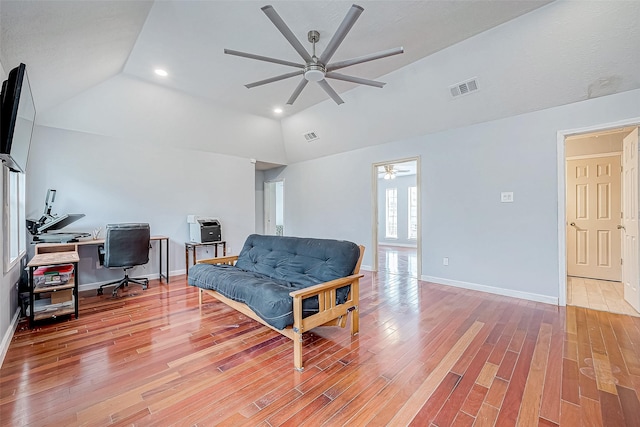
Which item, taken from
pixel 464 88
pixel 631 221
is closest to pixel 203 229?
pixel 464 88

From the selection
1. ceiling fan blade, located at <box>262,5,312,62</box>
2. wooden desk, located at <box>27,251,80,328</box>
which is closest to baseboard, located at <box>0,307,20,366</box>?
wooden desk, located at <box>27,251,80,328</box>

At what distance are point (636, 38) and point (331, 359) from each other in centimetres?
388

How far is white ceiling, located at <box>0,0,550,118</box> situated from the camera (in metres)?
2.02

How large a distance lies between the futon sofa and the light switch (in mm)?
2440

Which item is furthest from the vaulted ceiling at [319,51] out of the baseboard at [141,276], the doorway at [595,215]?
the baseboard at [141,276]

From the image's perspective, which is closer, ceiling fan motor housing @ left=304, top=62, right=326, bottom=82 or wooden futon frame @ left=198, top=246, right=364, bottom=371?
wooden futon frame @ left=198, top=246, right=364, bottom=371

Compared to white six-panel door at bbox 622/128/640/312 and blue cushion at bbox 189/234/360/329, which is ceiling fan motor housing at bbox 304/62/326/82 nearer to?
blue cushion at bbox 189/234/360/329

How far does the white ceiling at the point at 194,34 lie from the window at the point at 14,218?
3.19ft

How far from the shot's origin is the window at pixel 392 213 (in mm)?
9727

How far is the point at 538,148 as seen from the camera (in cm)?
349

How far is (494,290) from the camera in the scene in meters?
3.81

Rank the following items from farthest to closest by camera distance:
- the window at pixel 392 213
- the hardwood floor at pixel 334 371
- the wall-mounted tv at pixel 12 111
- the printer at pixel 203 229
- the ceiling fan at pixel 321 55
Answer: the window at pixel 392 213 < the printer at pixel 203 229 < the ceiling fan at pixel 321 55 < the wall-mounted tv at pixel 12 111 < the hardwood floor at pixel 334 371

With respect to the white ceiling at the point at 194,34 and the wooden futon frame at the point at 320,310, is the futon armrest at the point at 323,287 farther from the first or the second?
the white ceiling at the point at 194,34

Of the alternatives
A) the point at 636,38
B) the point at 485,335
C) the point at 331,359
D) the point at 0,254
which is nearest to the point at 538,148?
the point at 636,38
